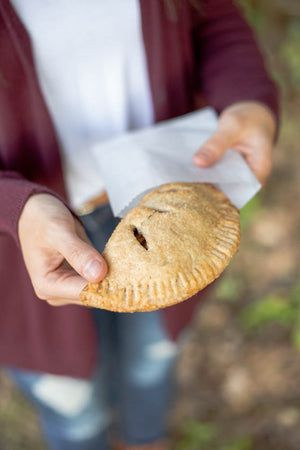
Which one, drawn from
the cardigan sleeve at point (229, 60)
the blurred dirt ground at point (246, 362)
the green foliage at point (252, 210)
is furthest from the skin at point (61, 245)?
the green foliage at point (252, 210)

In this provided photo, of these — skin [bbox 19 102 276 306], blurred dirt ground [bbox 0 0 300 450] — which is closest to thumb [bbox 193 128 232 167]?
skin [bbox 19 102 276 306]

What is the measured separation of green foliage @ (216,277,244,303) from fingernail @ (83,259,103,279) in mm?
2020

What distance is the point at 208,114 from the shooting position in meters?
1.42

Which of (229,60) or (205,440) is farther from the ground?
(229,60)

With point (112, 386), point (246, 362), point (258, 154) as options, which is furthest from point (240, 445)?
point (258, 154)

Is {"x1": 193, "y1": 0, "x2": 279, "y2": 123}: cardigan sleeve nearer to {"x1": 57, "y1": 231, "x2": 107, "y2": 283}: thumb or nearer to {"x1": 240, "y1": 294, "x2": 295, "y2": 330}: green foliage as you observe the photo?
{"x1": 57, "y1": 231, "x2": 107, "y2": 283}: thumb

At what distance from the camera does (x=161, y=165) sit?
119 centimetres

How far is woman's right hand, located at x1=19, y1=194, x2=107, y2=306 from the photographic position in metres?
0.91

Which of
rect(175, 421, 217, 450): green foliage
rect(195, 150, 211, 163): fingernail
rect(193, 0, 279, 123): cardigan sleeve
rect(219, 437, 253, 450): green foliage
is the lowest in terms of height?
rect(175, 421, 217, 450): green foliage

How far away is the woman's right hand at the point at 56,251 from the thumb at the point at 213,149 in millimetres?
392

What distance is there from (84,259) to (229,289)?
210cm

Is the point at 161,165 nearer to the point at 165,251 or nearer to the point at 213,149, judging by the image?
the point at 213,149

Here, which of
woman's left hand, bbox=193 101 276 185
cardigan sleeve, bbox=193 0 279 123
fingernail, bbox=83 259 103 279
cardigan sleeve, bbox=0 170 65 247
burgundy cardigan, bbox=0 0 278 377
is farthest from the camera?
cardigan sleeve, bbox=193 0 279 123

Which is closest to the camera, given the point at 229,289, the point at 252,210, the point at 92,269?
the point at 92,269
